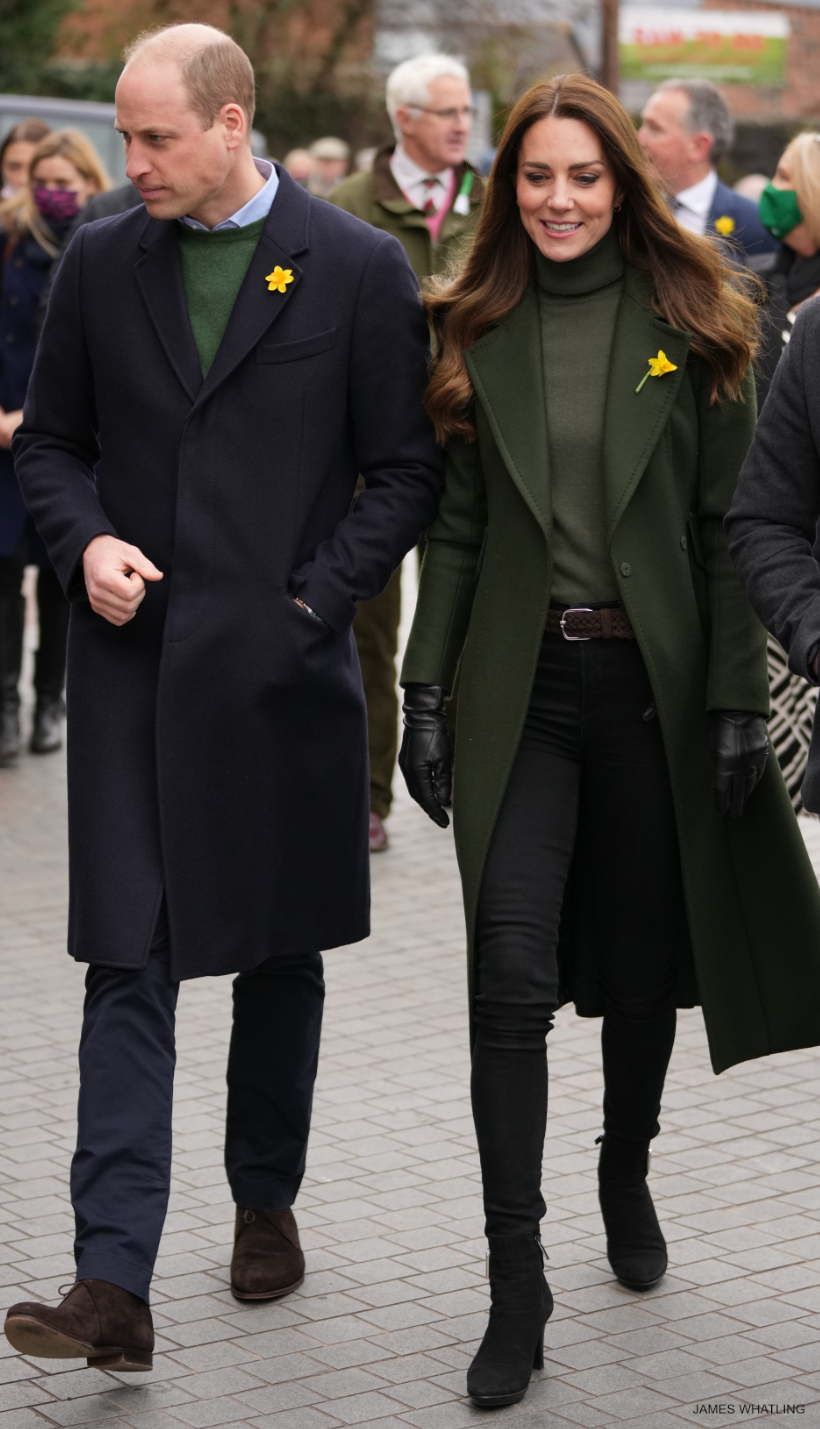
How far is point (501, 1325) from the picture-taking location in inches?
144

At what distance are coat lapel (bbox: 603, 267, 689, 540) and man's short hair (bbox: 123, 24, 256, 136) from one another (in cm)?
74

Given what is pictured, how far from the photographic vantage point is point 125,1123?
3.73 metres

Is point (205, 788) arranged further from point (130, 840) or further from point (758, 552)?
point (758, 552)

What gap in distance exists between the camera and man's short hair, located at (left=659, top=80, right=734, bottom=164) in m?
8.61

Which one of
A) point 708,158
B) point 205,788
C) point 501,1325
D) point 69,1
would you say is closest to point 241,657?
point 205,788

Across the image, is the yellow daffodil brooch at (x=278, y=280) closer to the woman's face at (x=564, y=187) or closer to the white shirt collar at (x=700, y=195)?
the woman's face at (x=564, y=187)

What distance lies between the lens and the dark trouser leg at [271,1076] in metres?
4.12

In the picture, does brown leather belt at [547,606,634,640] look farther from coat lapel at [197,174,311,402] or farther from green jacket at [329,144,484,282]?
green jacket at [329,144,484,282]

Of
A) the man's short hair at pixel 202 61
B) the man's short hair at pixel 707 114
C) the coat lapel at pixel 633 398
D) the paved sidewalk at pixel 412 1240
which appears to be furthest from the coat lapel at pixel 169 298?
the man's short hair at pixel 707 114

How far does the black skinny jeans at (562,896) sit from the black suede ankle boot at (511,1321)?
0.04 metres

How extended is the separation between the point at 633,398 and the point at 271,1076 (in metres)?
1.41

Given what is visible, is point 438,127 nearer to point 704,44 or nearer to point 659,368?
point 659,368

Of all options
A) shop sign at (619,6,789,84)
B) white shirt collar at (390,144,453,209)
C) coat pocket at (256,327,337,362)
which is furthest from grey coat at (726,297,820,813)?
shop sign at (619,6,789,84)

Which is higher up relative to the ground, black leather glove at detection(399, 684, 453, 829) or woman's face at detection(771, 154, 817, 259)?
woman's face at detection(771, 154, 817, 259)
